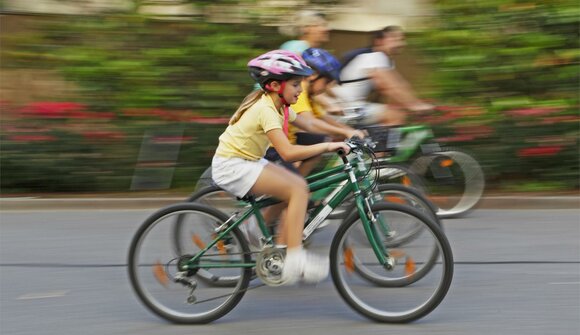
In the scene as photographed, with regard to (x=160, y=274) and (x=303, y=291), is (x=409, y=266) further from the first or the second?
(x=160, y=274)

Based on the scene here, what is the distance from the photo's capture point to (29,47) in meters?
11.1

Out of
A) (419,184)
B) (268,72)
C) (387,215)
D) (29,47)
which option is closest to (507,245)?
(419,184)

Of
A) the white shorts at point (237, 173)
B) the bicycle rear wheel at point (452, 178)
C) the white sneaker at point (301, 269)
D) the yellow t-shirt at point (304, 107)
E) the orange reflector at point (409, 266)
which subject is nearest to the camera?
the white sneaker at point (301, 269)

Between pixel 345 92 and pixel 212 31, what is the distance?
10.2ft

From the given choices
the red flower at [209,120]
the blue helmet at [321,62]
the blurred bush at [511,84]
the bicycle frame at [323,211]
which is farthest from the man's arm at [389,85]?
the bicycle frame at [323,211]

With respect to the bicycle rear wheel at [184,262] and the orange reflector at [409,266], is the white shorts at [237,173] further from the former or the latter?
the orange reflector at [409,266]

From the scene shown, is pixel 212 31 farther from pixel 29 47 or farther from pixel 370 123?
pixel 370 123

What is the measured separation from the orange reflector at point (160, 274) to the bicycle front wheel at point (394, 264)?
3.48 feet

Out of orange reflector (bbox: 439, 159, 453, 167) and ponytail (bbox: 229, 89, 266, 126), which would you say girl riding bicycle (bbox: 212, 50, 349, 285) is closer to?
ponytail (bbox: 229, 89, 266, 126)

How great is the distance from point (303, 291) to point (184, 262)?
1028mm

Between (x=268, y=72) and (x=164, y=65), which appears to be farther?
(x=164, y=65)

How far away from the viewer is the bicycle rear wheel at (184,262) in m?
5.31

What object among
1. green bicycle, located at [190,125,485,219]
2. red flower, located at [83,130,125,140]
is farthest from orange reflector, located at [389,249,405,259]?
red flower, located at [83,130,125,140]

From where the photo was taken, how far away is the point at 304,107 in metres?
6.66
